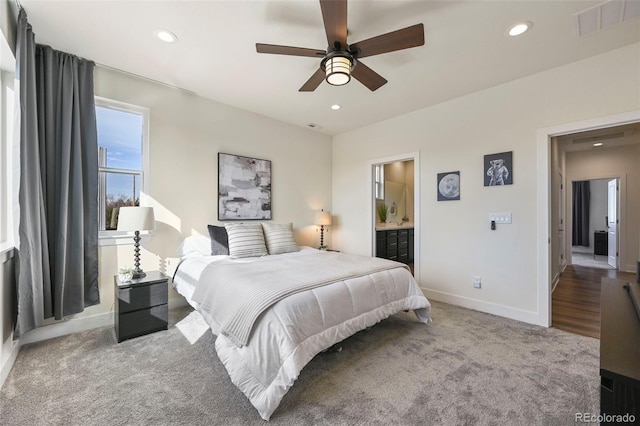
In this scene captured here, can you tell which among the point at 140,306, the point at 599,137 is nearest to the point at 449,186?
the point at 599,137

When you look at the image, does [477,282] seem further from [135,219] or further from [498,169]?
[135,219]

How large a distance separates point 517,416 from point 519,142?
273 cm

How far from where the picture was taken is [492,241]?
332 cm

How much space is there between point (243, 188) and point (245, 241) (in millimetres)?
1007

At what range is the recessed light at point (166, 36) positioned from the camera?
2314 millimetres

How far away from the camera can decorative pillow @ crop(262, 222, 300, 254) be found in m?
3.58

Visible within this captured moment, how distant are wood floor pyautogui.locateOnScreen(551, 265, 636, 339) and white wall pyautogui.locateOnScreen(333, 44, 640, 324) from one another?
385mm

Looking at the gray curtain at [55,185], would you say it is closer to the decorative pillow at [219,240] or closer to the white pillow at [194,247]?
the white pillow at [194,247]

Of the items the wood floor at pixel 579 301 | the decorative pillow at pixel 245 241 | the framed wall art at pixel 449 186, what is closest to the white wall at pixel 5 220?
the decorative pillow at pixel 245 241

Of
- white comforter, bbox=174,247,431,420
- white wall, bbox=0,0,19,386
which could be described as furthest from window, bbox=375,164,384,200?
white wall, bbox=0,0,19,386

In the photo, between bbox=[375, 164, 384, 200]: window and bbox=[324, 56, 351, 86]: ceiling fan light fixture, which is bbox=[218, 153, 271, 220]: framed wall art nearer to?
bbox=[324, 56, 351, 86]: ceiling fan light fixture

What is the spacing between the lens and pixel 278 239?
3.65 meters

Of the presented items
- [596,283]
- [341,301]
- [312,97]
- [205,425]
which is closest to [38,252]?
[205,425]

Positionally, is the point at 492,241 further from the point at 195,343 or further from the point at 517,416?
the point at 195,343
